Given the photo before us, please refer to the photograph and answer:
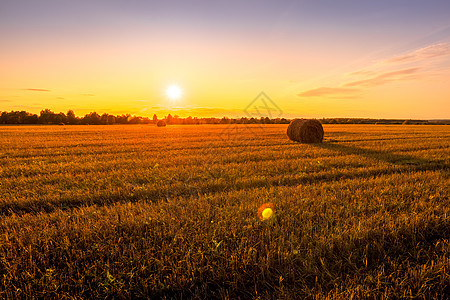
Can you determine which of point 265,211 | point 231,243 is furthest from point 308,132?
point 231,243

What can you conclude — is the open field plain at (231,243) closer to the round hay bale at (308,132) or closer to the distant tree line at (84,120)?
the round hay bale at (308,132)

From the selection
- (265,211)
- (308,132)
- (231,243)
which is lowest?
(231,243)

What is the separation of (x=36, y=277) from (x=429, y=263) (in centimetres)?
517

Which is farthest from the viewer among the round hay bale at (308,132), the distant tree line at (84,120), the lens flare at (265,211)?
the distant tree line at (84,120)

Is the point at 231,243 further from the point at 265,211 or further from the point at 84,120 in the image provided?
the point at 84,120

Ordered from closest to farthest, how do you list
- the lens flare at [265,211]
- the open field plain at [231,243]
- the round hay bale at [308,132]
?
the open field plain at [231,243] → the lens flare at [265,211] → the round hay bale at [308,132]

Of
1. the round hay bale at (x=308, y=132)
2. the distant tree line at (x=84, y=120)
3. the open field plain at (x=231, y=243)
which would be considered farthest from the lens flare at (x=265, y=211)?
the distant tree line at (x=84, y=120)

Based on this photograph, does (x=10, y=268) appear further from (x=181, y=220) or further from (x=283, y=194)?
(x=283, y=194)

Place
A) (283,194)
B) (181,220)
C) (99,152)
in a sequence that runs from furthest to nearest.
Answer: (99,152), (283,194), (181,220)

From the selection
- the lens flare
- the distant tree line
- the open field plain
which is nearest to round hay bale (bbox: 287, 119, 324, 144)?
the open field plain

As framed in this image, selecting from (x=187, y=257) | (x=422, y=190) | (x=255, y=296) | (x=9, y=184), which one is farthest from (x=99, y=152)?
(x=422, y=190)

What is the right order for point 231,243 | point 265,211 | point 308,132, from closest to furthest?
point 231,243, point 265,211, point 308,132

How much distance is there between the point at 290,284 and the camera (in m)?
2.84

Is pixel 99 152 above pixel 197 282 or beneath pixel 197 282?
above
